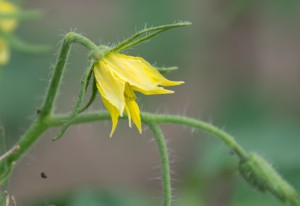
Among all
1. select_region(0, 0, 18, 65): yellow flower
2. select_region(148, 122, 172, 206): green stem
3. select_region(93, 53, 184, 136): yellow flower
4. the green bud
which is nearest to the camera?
select_region(93, 53, 184, 136): yellow flower

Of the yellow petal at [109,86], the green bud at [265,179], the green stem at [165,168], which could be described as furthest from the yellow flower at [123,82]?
the green bud at [265,179]

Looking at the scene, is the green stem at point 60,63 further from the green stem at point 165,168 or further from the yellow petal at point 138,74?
the green stem at point 165,168

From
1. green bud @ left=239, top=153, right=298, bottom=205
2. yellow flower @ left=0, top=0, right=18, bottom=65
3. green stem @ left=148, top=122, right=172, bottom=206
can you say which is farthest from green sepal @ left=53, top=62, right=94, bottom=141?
yellow flower @ left=0, top=0, right=18, bottom=65

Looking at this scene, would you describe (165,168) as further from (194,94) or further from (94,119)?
(194,94)

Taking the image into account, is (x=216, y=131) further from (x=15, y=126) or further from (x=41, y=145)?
(x=41, y=145)

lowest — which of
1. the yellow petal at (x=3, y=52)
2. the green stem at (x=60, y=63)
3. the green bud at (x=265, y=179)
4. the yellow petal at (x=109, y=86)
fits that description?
the green bud at (x=265, y=179)

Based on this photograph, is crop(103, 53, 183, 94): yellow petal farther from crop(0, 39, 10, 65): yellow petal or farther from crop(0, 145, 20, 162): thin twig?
crop(0, 39, 10, 65): yellow petal
